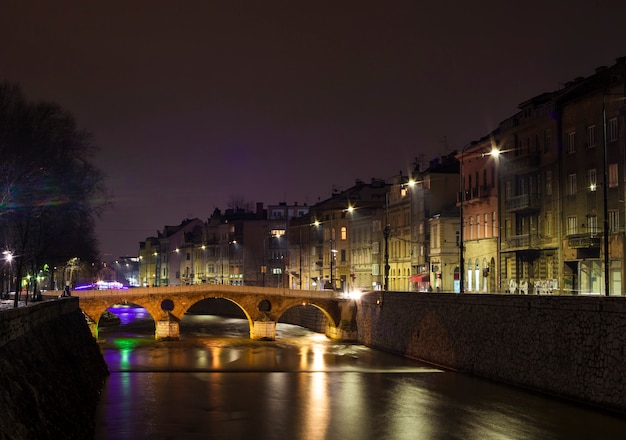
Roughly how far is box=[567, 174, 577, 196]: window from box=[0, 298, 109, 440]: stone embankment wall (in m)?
31.6

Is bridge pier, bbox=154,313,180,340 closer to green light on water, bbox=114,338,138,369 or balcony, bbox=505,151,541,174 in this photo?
green light on water, bbox=114,338,138,369

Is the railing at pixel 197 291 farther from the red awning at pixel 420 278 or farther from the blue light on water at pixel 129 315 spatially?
the blue light on water at pixel 129 315

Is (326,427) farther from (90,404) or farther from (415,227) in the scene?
(415,227)

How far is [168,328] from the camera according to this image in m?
82.1

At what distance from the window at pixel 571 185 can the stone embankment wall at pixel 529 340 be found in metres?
11.9

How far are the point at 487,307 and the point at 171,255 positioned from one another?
507ft

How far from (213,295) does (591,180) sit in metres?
39.4

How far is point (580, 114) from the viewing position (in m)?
57.8

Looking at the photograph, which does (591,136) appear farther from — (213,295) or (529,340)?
(213,295)

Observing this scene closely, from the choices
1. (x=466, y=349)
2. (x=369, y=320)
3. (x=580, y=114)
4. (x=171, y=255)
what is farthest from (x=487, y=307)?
(x=171, y=255)

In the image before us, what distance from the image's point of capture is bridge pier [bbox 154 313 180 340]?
81625 mm

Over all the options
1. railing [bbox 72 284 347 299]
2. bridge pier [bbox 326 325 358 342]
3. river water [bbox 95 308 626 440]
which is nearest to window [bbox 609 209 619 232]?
river water [bbox 95 308 626 440]

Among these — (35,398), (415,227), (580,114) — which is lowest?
(35,398)

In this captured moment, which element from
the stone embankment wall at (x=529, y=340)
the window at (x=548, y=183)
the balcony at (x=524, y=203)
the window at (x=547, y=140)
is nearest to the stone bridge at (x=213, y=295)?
the stone embankment wall at (x=529, y=340)
